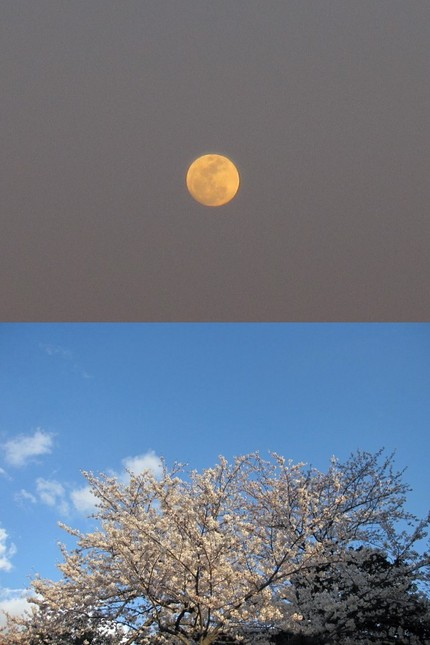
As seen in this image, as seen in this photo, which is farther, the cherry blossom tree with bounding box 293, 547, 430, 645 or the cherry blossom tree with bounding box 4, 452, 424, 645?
the cherry blossom tree with bounding box 293, 547, 430, 645

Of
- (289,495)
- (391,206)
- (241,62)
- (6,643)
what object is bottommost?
(6,643)

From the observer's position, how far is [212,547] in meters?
4.64

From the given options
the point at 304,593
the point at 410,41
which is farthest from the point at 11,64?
the point at 304,593

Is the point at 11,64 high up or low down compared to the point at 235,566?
up

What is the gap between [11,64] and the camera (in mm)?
1480

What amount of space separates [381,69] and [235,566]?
4812mm

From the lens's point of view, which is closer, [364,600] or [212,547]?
[212,547]

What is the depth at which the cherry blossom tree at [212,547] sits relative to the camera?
4793 millimetres

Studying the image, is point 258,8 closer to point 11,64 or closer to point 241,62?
point 241,62

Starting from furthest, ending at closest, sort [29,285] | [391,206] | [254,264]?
[29,285], [254,264], [391,206]

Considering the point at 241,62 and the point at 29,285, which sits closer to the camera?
the point at 241,62

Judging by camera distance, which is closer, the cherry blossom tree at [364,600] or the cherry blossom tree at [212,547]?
the cherry blossom tree at [212,547]

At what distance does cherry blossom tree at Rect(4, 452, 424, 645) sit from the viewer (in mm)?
4793

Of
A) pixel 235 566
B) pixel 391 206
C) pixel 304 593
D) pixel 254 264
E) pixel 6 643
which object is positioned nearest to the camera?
pixel 391 206
